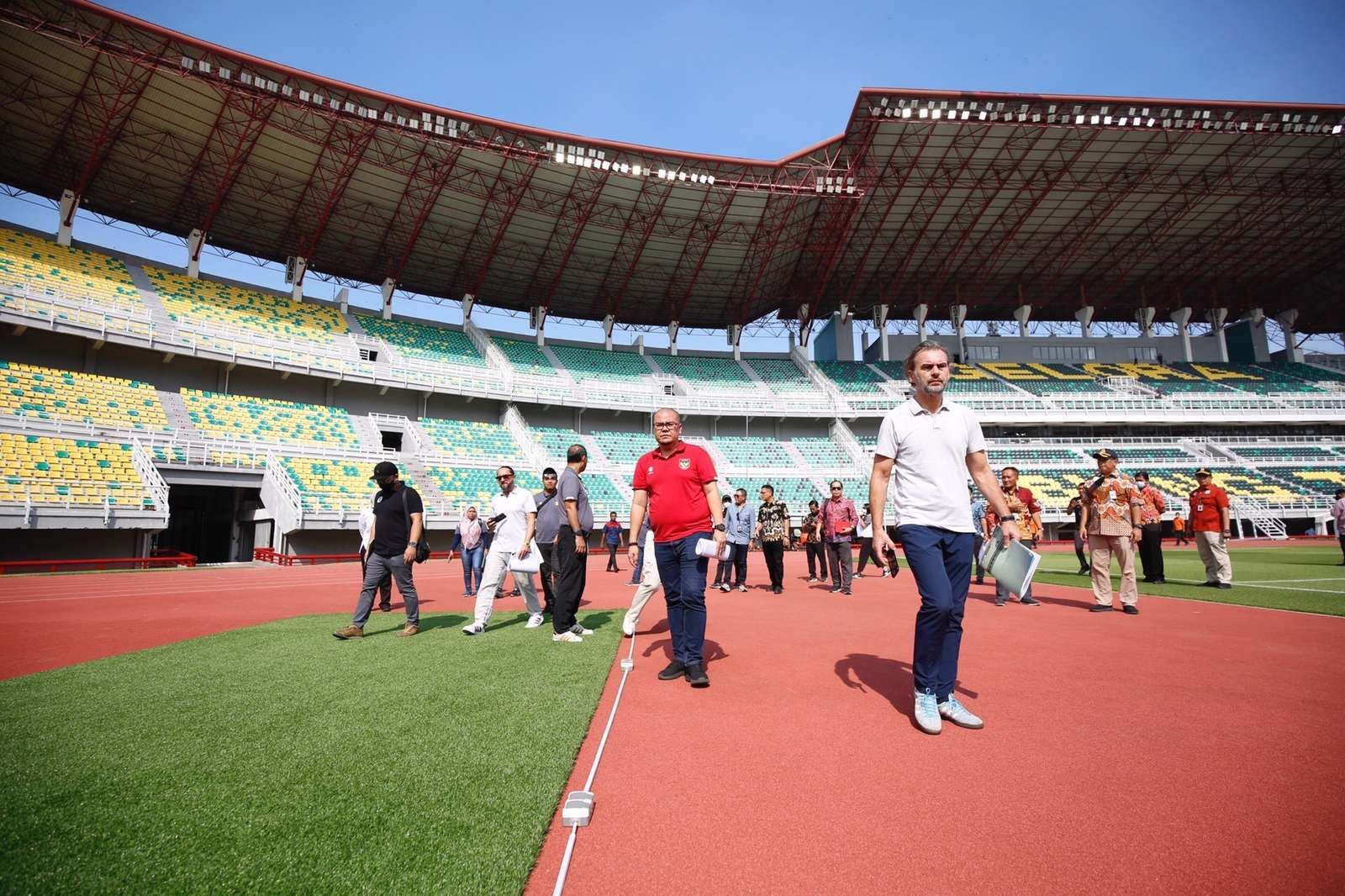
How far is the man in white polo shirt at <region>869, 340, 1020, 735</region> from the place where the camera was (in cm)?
351

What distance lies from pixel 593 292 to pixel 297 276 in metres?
16.2

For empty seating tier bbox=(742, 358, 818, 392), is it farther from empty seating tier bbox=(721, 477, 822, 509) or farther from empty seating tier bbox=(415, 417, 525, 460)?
empty seating tier bbox=(415, 417, 525, 460)

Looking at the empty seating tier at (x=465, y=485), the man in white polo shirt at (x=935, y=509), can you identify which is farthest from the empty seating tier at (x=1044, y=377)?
the man in white polo shirt at (x=935, y=509)

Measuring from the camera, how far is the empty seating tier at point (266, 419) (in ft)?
76.6

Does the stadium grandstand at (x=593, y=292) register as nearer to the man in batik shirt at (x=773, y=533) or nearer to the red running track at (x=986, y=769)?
the man in batik shirt at (x=773, y=533)

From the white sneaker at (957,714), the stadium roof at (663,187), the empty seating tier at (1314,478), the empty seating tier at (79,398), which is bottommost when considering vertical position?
the white sneaker at (957,714)

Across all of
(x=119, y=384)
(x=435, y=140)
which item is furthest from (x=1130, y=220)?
(x=119, y=384)

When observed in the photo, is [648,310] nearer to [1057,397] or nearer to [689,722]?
[1057,397]

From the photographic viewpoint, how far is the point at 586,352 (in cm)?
3931

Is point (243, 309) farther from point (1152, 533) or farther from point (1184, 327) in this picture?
point (1184, 327)

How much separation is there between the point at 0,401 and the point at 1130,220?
52.1m

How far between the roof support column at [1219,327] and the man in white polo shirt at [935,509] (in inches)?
2221

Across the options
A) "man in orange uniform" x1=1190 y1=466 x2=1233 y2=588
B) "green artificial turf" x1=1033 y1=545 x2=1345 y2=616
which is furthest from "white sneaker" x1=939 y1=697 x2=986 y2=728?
"man in orange uniform" x1=1190 y1=466 x2=1233 y2=588

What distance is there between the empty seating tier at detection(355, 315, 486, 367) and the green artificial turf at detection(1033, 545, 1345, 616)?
29998 mm
